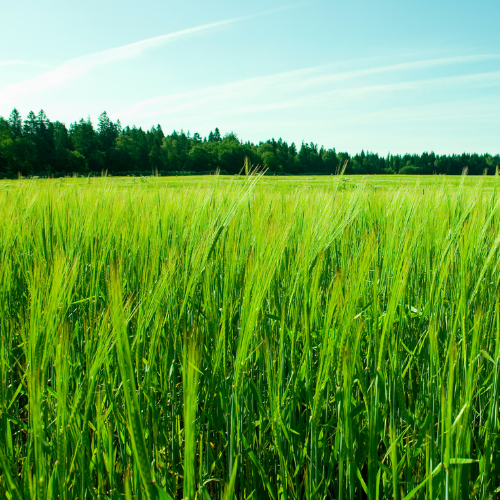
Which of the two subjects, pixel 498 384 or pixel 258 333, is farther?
pixel 258 333

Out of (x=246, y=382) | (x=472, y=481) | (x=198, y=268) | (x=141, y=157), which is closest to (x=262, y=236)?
(x=198, y=268)

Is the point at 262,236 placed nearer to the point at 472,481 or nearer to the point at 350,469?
the point at 350,469

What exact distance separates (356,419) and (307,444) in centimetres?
11

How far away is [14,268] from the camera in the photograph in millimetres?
1292

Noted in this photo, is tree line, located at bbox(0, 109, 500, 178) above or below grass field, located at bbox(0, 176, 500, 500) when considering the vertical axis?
above

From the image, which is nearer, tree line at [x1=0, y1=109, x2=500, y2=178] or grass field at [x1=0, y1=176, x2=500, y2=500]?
grass field at [x1=0, y1=176, x2=500, y2=500]

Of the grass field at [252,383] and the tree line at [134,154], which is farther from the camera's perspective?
the tree line at [134,154]

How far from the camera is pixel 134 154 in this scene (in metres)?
44.8

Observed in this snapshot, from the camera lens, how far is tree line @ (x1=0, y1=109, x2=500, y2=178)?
1375 inches

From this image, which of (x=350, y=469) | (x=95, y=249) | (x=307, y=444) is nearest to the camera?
(x=350, y=469)

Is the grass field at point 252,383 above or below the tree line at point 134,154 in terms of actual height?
below

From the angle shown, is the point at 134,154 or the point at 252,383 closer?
the point at 252,383

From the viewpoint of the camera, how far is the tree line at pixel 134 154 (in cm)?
3494

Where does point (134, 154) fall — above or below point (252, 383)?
above
